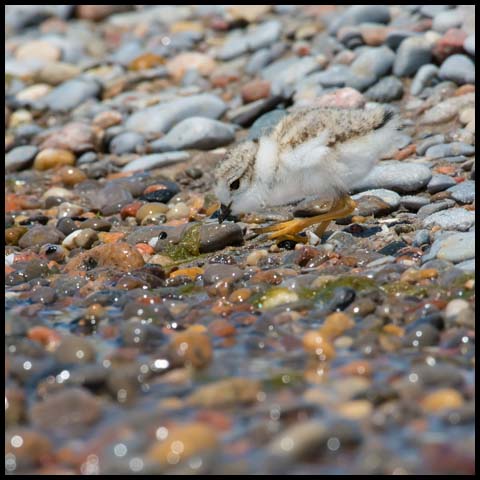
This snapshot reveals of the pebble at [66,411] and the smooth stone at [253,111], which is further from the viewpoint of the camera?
the smooth stone at [253,111]

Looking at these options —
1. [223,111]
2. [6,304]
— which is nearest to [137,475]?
[6,304]

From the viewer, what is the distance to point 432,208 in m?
6.56

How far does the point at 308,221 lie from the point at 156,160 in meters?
2.33

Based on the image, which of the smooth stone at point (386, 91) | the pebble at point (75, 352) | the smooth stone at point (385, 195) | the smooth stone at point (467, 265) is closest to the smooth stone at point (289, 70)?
the smooth stone at point (386, 91)

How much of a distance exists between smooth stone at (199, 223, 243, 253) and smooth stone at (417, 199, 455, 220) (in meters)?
1.18

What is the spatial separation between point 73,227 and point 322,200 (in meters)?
1.78

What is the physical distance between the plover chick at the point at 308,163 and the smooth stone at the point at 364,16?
4023 mm

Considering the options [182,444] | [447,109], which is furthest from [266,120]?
[182,444]

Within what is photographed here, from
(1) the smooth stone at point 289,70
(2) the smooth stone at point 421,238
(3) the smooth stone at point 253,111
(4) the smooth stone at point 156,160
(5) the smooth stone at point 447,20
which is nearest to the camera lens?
(2) the smooth stone at point 421,238

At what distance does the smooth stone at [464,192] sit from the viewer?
21.7ft

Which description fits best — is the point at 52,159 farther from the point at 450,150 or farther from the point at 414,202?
the point at 414,202

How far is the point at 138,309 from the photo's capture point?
16.6 feet

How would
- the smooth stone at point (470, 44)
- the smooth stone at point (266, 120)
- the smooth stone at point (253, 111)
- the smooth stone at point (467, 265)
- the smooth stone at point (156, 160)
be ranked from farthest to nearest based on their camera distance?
the smooth stone at point (253, 111) < the smooth stone at point (470, 44) < the smooth stone at point (266, 120) < the smooth stone at point (156, 160) < the smooth stone at point (467, 265)

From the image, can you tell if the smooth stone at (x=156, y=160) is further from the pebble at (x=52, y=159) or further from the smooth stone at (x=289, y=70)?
the smooth stone at (x=289, y=70)
